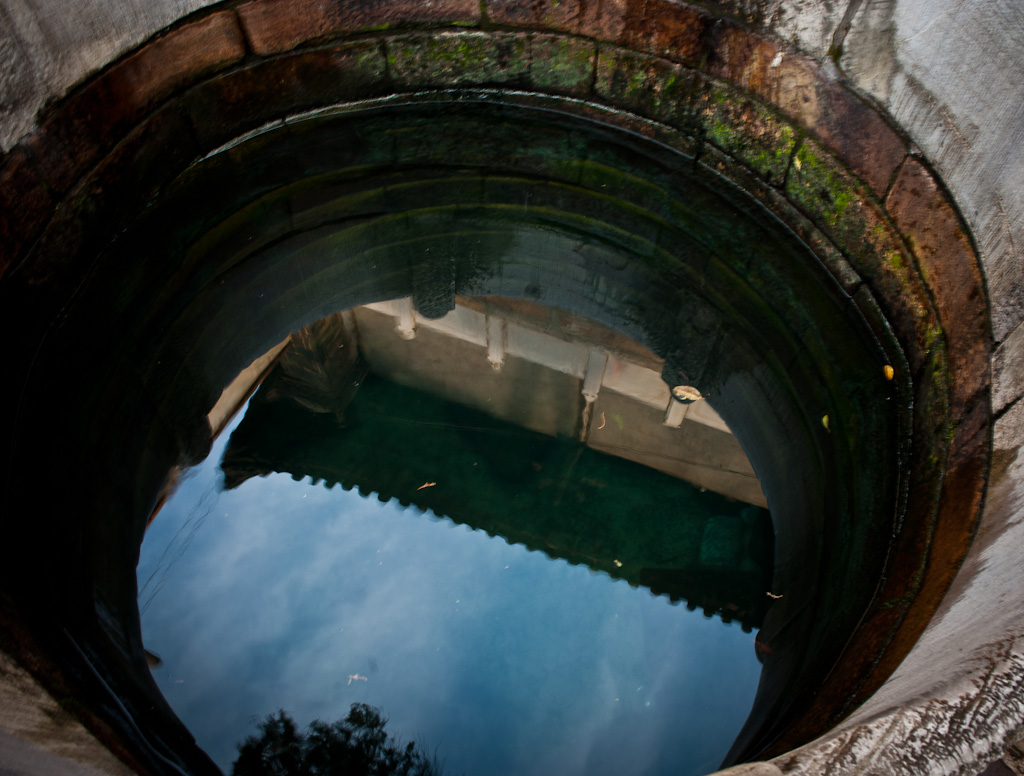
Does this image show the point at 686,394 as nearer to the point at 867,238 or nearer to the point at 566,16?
the point at 867,238

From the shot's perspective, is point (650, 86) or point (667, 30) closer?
point (667, 30)

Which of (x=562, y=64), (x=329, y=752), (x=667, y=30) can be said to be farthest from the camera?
(x=562, y=64)

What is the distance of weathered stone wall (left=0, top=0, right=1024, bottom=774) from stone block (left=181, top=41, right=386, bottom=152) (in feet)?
0.40

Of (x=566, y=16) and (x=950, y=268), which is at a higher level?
(x=566, y=16)

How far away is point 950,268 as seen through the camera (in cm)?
283

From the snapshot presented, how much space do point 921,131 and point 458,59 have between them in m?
2.52

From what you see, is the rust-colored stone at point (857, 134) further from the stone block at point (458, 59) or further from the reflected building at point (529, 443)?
the stone block at point (458, 59)

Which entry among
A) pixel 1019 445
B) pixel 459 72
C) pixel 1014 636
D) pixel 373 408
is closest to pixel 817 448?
pixel 1019 445

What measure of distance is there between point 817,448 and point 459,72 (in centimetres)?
300

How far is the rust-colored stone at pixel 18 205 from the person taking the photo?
2678 millimetres

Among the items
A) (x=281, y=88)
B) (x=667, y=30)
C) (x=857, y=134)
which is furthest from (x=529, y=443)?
(x=281, y=88)

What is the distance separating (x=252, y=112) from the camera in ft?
12.5

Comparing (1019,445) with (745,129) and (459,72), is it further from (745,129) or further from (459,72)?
(459,72)

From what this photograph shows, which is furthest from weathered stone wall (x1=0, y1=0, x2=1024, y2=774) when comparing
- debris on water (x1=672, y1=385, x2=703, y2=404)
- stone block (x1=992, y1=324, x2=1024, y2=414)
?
debris on water (x1=672, y1=385, x2=703, y2=404)
